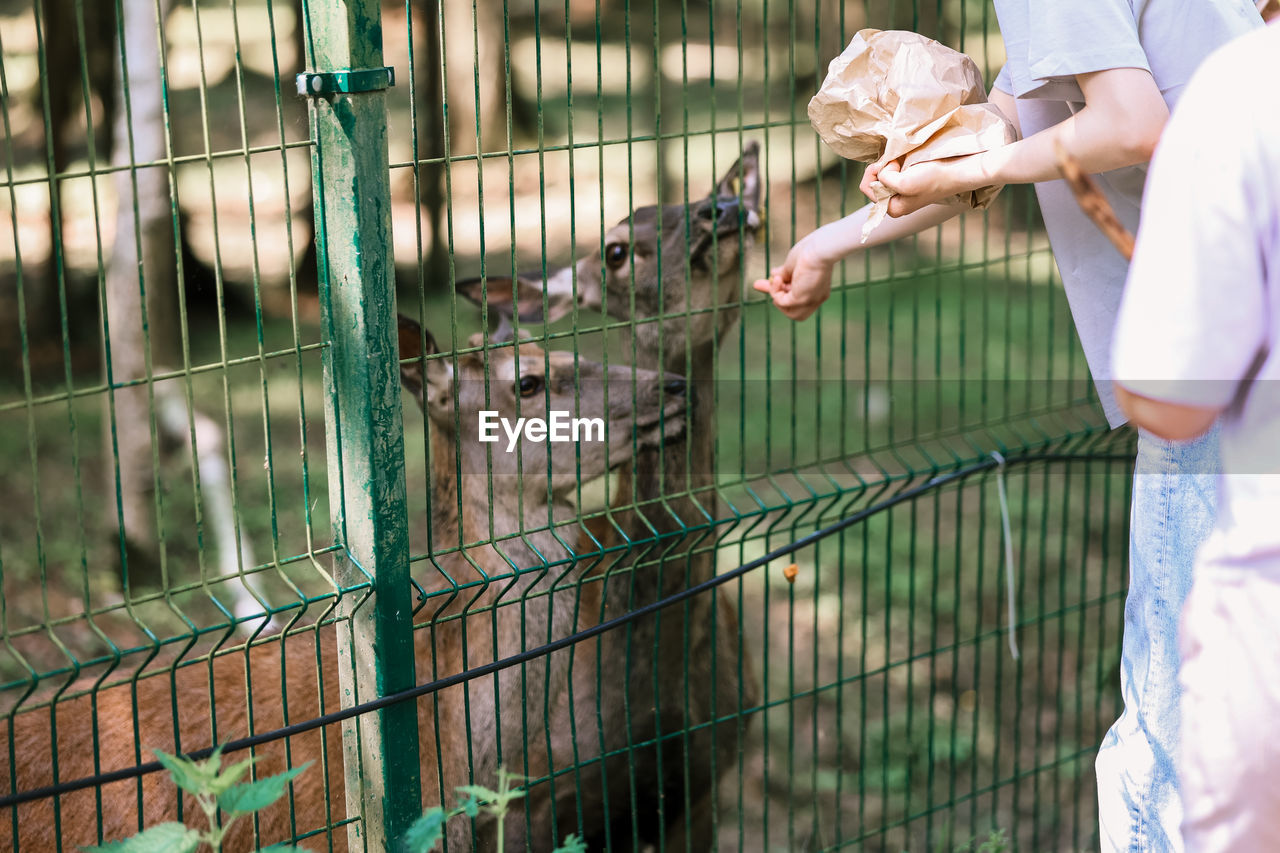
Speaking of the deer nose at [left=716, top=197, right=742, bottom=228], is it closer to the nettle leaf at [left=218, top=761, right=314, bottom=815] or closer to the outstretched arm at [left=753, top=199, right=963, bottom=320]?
the outstretched arm at [left=753, top=199, right=963, bottom=320]

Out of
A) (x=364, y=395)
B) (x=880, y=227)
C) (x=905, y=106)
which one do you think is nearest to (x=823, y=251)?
(x=880, y=227)

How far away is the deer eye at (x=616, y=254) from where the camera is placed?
4332 millimetres

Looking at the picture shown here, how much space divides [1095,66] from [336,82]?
4.38ft

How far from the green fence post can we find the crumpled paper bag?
849 mm

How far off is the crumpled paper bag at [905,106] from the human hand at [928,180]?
2cm

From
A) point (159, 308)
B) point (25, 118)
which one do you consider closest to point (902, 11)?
point (159, 308)

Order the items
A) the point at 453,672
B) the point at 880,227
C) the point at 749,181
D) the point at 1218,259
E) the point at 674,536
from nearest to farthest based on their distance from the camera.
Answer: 1. the point at 1218,259
2. the point at 880,227
3. the point at 674,536
4. the point at 453,672
5. the point at 749,181

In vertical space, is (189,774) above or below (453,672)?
above

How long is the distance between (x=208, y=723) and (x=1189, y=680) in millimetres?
2352

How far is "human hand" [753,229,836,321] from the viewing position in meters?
2.95

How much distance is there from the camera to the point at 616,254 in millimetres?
4340

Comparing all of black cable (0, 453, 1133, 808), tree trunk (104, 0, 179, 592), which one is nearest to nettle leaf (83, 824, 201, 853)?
black cable (0, 453, 1133, 808)

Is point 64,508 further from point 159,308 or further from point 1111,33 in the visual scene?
point 1111,33

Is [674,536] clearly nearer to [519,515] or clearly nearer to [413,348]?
[519,515]
